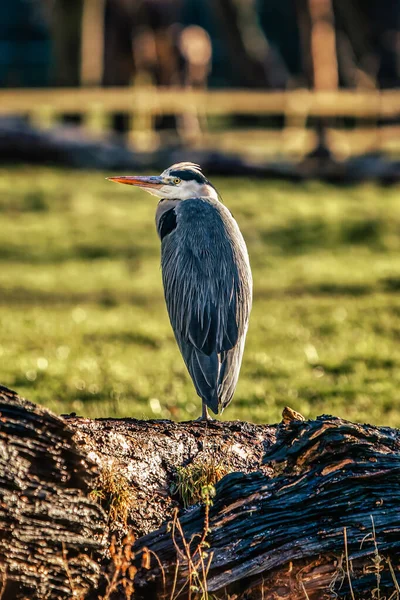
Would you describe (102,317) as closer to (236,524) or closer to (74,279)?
(74,279)

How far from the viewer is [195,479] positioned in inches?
172

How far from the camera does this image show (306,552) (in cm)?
391

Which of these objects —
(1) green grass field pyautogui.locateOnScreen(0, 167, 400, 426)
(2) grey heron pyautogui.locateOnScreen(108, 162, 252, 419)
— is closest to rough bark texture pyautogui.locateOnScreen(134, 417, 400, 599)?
(2) grey heron pyautogui.locateOnScreen(108, 162, 252, 419)

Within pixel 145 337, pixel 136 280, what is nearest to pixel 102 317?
pixel 145 337

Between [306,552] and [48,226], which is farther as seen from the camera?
[48,226]

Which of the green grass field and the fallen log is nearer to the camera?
the fallen log

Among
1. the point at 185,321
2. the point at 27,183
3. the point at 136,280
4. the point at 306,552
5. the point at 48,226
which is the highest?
the point at 27,183

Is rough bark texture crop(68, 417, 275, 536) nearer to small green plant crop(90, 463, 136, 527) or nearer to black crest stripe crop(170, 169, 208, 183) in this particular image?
small green plant crop(90, 463, 136, 527)

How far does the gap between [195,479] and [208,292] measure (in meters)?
1.50

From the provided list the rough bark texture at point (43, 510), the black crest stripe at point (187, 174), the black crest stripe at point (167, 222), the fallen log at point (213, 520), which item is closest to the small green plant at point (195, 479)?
the fallen log at point (213, 520)

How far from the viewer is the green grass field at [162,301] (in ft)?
28.1

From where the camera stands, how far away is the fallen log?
149 inches

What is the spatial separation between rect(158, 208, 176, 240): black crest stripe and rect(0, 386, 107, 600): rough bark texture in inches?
91.3

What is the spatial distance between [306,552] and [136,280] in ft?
31.9
